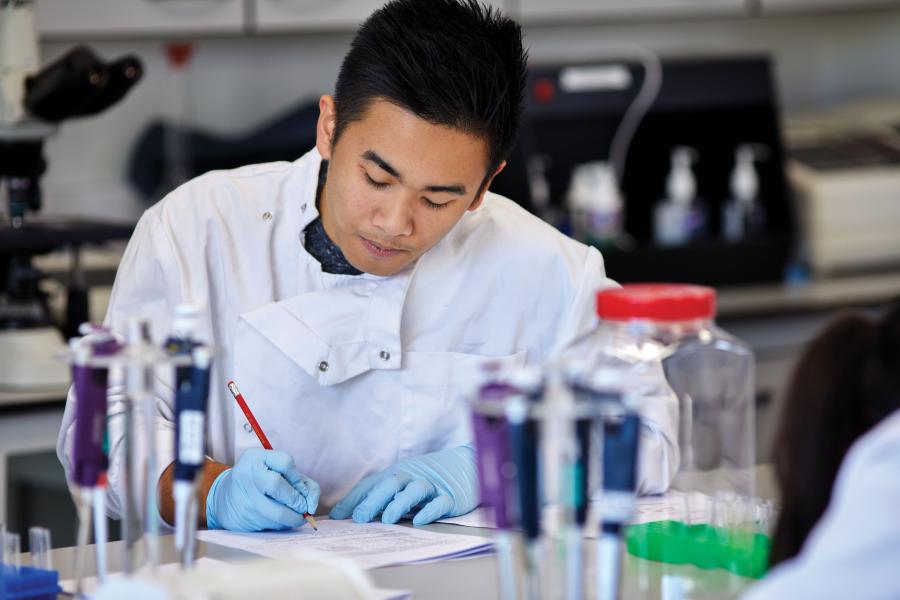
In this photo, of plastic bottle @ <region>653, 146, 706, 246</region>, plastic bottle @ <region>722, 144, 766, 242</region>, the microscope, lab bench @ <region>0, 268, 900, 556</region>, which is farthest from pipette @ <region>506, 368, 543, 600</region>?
plastic bottle @ <region>722, 144, 766, 242</region>

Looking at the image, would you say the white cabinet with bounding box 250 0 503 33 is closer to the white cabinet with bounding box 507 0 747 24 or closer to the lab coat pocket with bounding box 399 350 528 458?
the white cabinet with bounding box 507 0 747 24

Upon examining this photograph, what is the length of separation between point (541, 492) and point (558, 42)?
2.93 metres

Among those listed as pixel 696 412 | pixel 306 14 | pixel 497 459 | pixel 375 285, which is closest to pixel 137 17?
pixel 306 14

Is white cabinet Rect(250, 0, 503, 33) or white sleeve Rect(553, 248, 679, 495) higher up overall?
white cabinet Rect(250, 0, 503, 33)

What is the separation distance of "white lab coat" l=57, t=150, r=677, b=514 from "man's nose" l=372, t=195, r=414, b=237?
7.2 inches

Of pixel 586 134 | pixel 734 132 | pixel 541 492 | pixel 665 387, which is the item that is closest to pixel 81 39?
pixel 586 134

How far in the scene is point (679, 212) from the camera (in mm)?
3412

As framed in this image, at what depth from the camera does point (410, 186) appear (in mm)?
1588

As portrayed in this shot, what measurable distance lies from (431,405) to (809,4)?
93.9 inches

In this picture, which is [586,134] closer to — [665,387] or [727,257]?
[727,257]

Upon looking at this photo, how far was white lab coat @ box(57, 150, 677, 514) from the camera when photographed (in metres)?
1.74

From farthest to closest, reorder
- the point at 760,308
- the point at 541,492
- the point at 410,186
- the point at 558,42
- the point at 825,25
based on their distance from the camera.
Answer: the point at 825,25 → the point at 558,42 → the point at 760,308 → the point at 410,186 → the point at 541,492

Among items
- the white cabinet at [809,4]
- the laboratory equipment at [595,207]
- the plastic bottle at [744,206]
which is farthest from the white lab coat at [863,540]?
the white cabinet at [809,4]

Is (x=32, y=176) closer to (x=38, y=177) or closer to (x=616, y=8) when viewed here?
(x=38, y=177)
